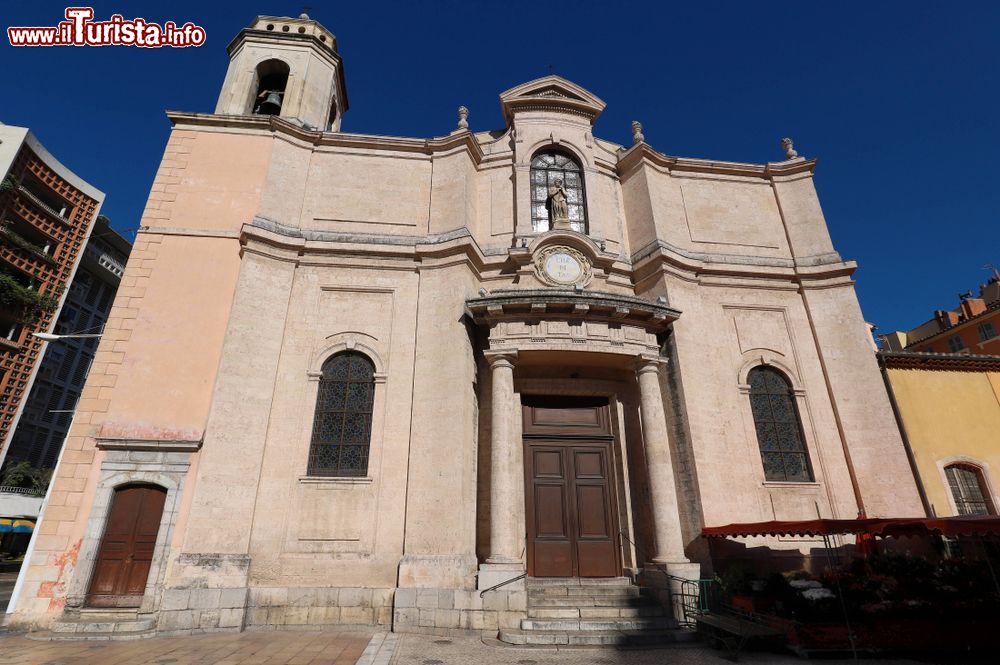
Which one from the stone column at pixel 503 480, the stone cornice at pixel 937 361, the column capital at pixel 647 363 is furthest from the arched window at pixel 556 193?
the stone cornice at pixel 937 361

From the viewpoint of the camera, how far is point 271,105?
1442 cm

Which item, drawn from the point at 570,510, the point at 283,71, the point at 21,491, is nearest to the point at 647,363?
the point at 570,510

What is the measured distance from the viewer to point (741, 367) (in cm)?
1182

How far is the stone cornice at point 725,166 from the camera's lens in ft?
45.8

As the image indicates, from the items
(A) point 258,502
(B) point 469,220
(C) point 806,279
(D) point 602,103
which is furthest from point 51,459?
(C) point 806,279

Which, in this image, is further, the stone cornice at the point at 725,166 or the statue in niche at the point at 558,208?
the stone cornice at the point at 725,166

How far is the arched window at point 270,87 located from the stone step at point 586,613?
1409cm

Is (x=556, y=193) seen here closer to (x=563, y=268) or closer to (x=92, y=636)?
(x=563, y=268)

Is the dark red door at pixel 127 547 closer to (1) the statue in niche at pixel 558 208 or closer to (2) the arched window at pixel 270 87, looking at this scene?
(1) the statue in niche at pixel 558 208

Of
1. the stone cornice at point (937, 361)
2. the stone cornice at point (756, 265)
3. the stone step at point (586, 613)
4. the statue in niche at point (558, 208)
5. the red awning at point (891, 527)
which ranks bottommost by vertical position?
the stone step at point (586, 613)

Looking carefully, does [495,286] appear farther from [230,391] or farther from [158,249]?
[158,249]

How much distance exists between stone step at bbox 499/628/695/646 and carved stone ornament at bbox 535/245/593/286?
705 cm

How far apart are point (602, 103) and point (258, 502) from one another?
42.7ft

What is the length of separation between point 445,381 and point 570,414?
3005 millimetres
